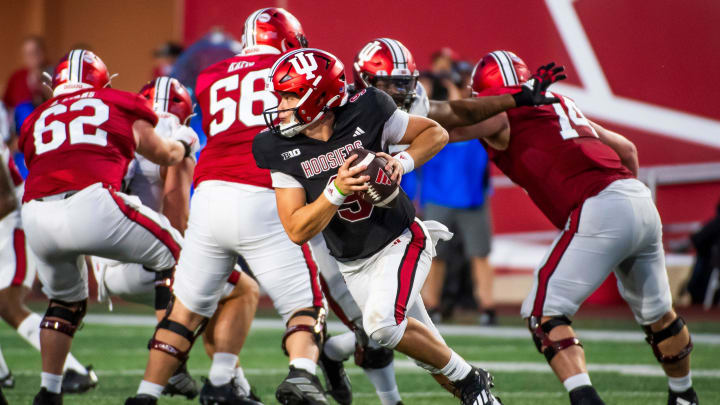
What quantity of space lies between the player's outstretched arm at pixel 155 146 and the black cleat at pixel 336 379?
4.43 feet

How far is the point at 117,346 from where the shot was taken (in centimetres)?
888

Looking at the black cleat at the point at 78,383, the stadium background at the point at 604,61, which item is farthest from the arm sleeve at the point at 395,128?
the stadium background at the point at 604,61

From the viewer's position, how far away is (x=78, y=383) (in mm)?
6320

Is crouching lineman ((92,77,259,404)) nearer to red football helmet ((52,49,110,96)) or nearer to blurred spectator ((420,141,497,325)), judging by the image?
red football helmet ((52,49,110,96))

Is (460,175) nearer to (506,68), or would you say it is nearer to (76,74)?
(506,68)

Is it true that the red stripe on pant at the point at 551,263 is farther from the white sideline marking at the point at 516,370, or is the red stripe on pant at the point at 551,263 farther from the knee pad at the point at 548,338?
the white sideline marking at the point at 516,370

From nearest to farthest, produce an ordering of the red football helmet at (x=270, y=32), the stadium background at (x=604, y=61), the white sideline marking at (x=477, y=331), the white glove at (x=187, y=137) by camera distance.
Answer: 1. the red football helmet at (x=270, y=32)
2. the white glove at (x=187, y=137)
3. the white sideline marking at (x=477, y=331)
4. the stadium background at (x=604, y=61)

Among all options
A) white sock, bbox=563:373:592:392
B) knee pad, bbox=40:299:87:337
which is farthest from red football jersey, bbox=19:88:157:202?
white sock, bbox=563:373:592:392

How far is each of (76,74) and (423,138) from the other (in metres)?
2.04

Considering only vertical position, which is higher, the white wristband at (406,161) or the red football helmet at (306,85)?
the red football helmet at (306,85)

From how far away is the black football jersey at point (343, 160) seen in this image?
4500 mm

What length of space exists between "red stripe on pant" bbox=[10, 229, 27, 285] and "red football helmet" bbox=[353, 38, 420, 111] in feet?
8.47

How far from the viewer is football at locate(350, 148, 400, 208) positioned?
425cm

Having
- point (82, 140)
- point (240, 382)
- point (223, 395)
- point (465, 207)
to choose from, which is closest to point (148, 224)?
point (82, 140)
